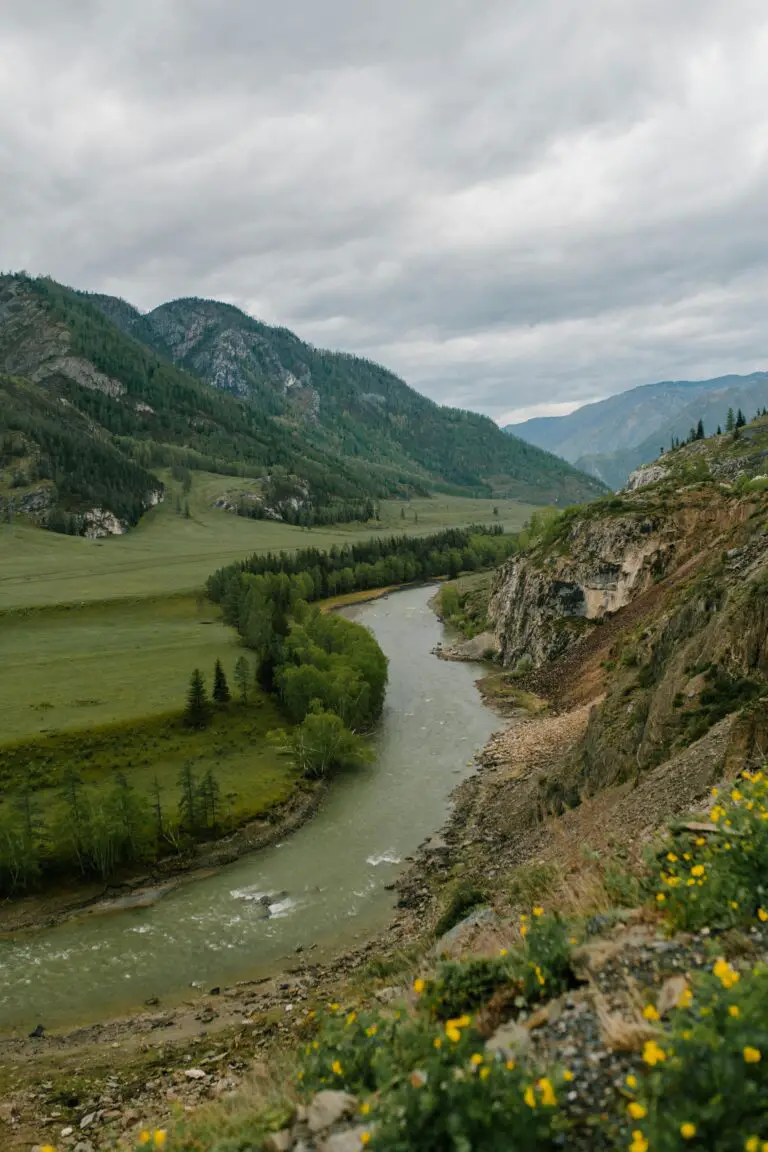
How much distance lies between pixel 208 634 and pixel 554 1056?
101m

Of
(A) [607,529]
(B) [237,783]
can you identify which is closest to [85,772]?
(B) [237,783]

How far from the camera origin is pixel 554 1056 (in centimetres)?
728

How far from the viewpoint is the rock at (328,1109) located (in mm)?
7465

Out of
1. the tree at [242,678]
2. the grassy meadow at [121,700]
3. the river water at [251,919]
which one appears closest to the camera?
the river water at [251,919]

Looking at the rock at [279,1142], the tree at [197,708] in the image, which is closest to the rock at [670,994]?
the rock at [279,1142]

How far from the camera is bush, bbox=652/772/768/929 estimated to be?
332 inches

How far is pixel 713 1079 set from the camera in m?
5.59

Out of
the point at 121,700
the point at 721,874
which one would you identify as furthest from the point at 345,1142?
the point at 121,700

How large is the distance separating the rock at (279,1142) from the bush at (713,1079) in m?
3.94

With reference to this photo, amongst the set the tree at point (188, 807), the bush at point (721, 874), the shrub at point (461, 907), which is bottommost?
the tree at point (188, 807)

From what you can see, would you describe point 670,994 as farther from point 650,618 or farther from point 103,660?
point 103,660

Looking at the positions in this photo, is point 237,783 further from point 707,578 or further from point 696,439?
point 696,439

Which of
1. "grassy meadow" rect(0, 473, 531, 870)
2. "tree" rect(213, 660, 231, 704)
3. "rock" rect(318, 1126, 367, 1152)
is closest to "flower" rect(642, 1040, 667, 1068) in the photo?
"rock" rect(318, 1126, 367, 1152)

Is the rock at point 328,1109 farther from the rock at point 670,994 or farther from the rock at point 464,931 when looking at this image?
the rock at point 464,931
